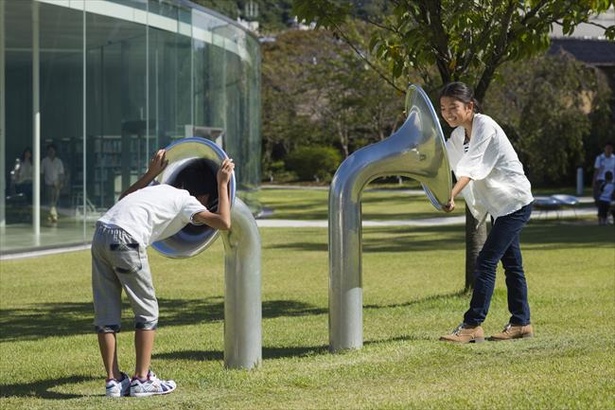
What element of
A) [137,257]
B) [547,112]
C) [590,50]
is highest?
[590,50]

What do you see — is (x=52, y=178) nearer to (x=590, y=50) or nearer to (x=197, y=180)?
(x=197, y=180)

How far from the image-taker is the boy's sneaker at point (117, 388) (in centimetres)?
684

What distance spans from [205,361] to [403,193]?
117 ft

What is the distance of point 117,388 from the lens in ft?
22.5

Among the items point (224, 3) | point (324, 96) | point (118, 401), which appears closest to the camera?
point (118, 401)

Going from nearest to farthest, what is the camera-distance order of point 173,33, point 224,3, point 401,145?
point 401,145 < point 173,33 < point 224,3

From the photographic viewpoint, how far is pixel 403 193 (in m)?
43.8

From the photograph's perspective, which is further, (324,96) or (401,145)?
(324,96)

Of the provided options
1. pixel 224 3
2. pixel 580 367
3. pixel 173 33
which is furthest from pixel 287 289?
pixel 224 3

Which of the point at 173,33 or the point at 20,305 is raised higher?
the point at 173,33

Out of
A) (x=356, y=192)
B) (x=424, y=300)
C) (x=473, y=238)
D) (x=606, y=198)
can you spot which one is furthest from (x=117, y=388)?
(x=606, y=198)

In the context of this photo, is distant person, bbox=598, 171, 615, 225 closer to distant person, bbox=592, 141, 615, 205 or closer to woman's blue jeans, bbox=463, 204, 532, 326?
distant person, bbox=592, 141, 615, 205

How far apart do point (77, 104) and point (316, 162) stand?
3615 cm

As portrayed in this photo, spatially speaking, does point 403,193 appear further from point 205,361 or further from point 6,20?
point 205,361
